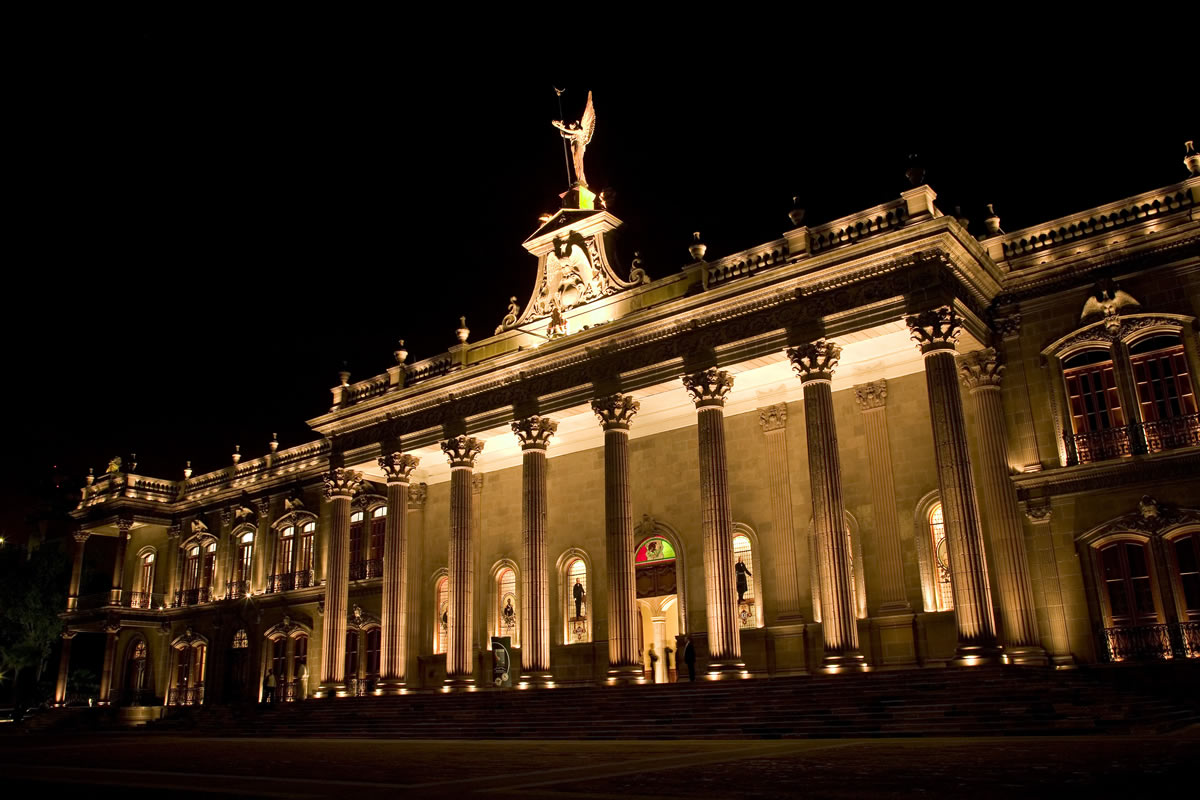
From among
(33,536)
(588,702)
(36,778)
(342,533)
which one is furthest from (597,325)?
(33,536)

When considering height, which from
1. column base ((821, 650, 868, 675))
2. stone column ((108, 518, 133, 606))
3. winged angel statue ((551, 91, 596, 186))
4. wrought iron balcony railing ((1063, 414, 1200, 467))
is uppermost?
winged angel statue ((551, 91, 596, 186))

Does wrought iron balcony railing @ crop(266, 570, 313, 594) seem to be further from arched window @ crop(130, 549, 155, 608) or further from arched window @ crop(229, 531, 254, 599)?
arched window @ crop(130, 549, 155, 608)

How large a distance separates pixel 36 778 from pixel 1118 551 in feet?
64.2

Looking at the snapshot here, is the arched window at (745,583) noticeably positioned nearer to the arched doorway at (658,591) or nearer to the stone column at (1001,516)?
the arched doorway at (658,591)

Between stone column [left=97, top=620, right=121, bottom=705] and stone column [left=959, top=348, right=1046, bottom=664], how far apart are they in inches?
1384

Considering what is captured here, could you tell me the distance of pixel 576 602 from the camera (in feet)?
97.0

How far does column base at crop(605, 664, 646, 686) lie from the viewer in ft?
73.5

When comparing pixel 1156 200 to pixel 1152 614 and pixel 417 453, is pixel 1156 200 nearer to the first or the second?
pixel 1152 614

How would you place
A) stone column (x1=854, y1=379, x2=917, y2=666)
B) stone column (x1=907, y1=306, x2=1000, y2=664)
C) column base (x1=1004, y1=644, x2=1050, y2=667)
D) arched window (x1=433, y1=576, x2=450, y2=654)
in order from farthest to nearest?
arched window (x1=433, y1=576, x2=450, y2=654)
stone column (x1=854, y1=379, x2=917, y2=666)
column base (x1=1004, y1=644, x2=1050, y2=667)
stone column (x1=907, y1=306, x2=1000, y2=664)

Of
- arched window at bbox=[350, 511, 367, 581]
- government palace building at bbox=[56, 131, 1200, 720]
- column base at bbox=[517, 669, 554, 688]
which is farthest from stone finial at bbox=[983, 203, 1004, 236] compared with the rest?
arched window at bbox=[350, 511, 367, 581]

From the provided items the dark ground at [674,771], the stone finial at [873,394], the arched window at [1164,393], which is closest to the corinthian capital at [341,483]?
the dark ground at [674,771]

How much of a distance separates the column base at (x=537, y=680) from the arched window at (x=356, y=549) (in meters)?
12.4

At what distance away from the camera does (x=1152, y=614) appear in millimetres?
19438

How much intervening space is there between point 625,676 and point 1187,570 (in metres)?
→ 11.9
